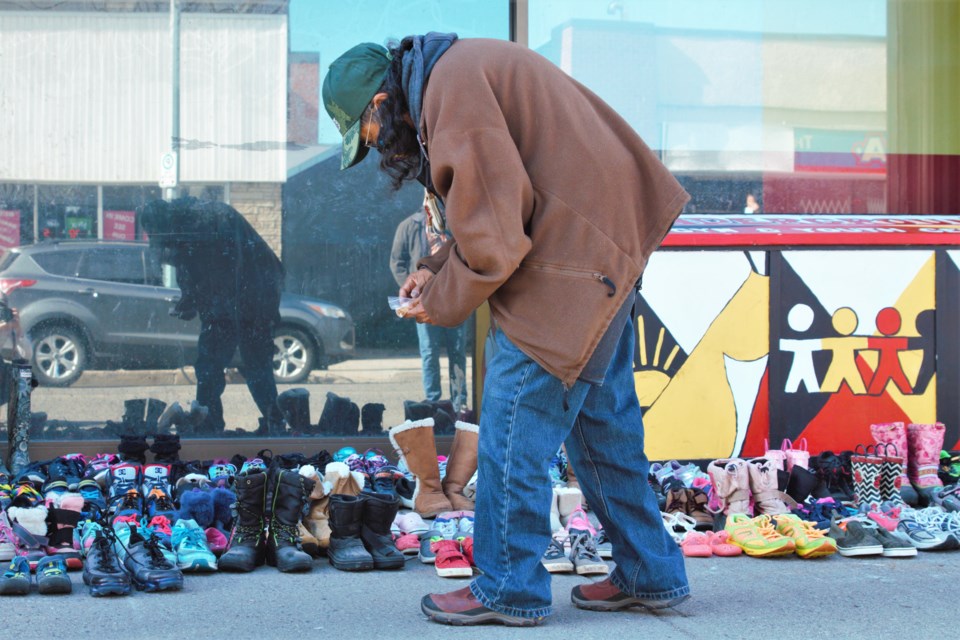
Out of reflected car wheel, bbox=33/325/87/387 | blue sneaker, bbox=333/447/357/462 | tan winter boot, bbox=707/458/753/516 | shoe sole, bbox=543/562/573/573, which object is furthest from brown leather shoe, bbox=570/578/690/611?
reflected car wheel, bbox=33/325/87/387

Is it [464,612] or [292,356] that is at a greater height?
[292,356]

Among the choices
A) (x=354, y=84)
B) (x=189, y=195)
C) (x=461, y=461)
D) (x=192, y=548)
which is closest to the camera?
(x=354, y=84)

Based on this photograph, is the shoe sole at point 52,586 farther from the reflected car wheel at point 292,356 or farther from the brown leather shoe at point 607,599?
the reflected car wheel at point 292,356

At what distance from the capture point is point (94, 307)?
20.1 ft

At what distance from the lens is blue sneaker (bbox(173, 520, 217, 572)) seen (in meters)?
4.31

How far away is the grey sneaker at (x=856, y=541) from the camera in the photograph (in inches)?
185

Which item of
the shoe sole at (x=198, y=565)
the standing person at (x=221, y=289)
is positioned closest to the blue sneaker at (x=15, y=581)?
the shoe sole at (x=198, y=565)

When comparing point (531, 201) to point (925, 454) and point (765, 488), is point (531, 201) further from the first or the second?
point (925, 454)

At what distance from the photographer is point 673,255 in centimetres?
583

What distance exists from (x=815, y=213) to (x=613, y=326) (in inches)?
157

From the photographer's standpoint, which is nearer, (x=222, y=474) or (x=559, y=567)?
(x=559, y=567)

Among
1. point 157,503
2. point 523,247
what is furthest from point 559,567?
point 157,503

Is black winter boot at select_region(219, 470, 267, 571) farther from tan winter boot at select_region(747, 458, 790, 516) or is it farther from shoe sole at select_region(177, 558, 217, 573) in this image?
tan winter boot at select_region(747, 458, 790, 516)

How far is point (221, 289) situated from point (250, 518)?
202cm
